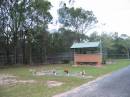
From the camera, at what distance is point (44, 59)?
37312mm

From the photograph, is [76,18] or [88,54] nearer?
[88,54]

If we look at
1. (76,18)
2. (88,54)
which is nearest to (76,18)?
(76,18)

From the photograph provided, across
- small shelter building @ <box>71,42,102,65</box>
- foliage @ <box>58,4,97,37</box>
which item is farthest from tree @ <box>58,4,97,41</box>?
small shelter building @ <box>71,42,102,65</box>

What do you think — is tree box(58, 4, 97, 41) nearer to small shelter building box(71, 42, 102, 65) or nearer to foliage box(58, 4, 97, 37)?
foliage box(58, 4, 97, 37)

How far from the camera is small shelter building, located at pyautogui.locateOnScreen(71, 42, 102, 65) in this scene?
32.1m

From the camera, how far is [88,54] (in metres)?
32.7

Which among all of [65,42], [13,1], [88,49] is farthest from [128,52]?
[13,1]

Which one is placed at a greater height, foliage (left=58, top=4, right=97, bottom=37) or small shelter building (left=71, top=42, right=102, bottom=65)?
foliage (left=58, top=4, right=97, bottom=37)

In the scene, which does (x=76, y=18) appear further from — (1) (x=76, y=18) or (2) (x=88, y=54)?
(2) (x=88, y=54)

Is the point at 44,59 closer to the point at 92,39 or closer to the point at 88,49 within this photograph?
the point at 88,49

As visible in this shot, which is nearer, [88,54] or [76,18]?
[88,54]

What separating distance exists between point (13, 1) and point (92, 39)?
2503cm

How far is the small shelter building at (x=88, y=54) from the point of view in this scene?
105 feet

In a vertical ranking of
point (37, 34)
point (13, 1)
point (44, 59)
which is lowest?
point (44, 59)
